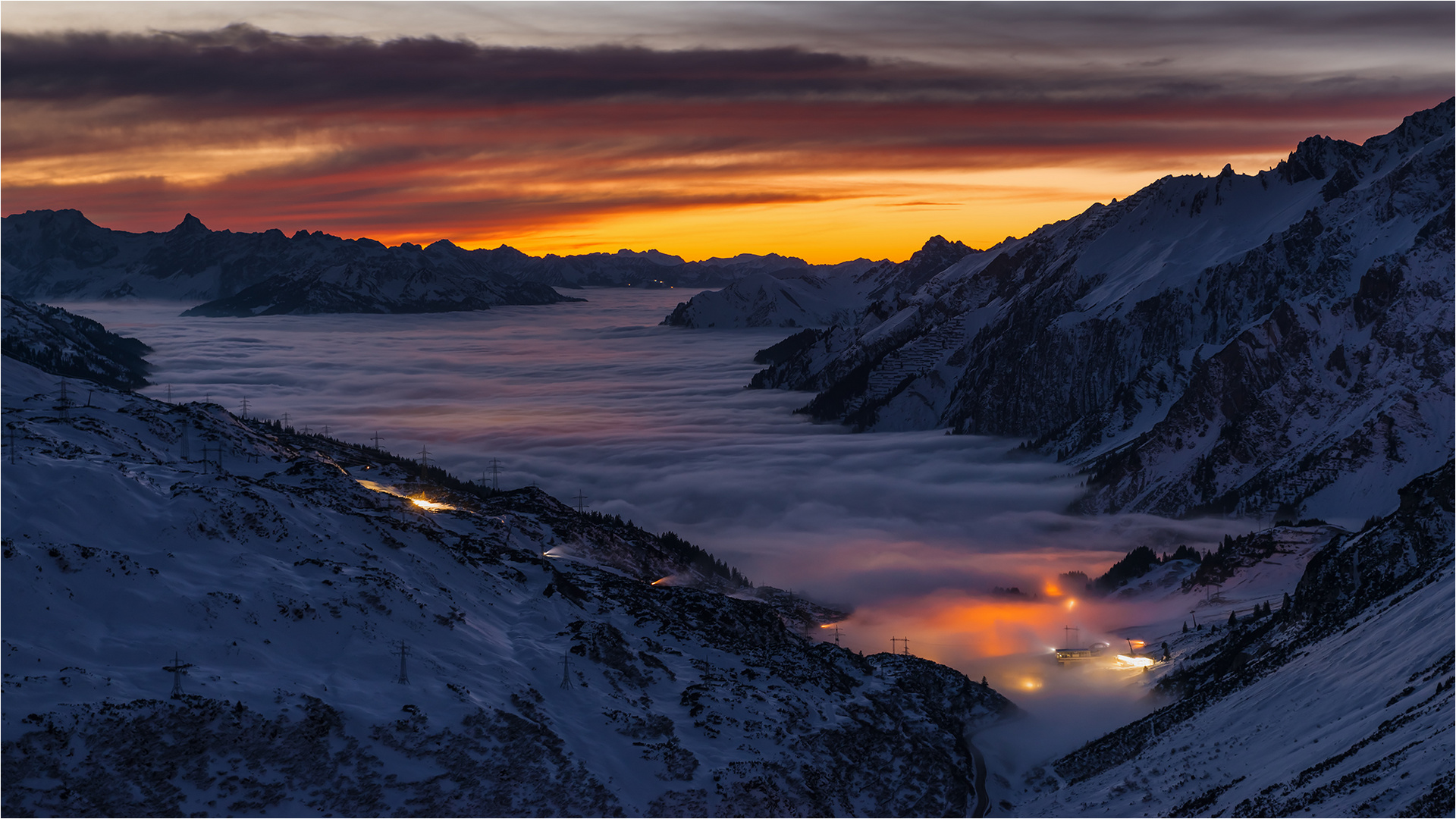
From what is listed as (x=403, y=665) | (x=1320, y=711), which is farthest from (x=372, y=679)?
(x=1320, y=711)

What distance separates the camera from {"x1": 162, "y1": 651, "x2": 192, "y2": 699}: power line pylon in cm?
6844

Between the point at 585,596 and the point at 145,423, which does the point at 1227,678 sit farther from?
the point at 145,423

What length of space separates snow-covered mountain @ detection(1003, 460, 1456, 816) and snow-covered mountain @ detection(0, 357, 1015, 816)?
694 inches

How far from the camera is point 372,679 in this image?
80.4m

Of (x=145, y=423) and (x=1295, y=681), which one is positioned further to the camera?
(x=145, y=423)

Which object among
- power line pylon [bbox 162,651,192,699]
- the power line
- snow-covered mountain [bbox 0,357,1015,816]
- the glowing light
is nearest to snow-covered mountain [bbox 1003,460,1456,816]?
snow-covered mountain [bbox 0,357,1015,816]

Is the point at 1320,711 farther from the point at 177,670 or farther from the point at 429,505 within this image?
the point at 429,505

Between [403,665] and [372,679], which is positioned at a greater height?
[403,665]

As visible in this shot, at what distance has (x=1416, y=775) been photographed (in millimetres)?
53562

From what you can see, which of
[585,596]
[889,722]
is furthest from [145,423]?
[889,722]

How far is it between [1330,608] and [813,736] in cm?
5743

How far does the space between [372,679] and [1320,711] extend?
68.7m

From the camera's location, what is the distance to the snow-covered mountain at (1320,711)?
194ft

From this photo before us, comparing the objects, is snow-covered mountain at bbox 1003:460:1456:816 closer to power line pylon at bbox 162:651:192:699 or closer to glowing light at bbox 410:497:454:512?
power line pylon at bbox 162:651:192:699
